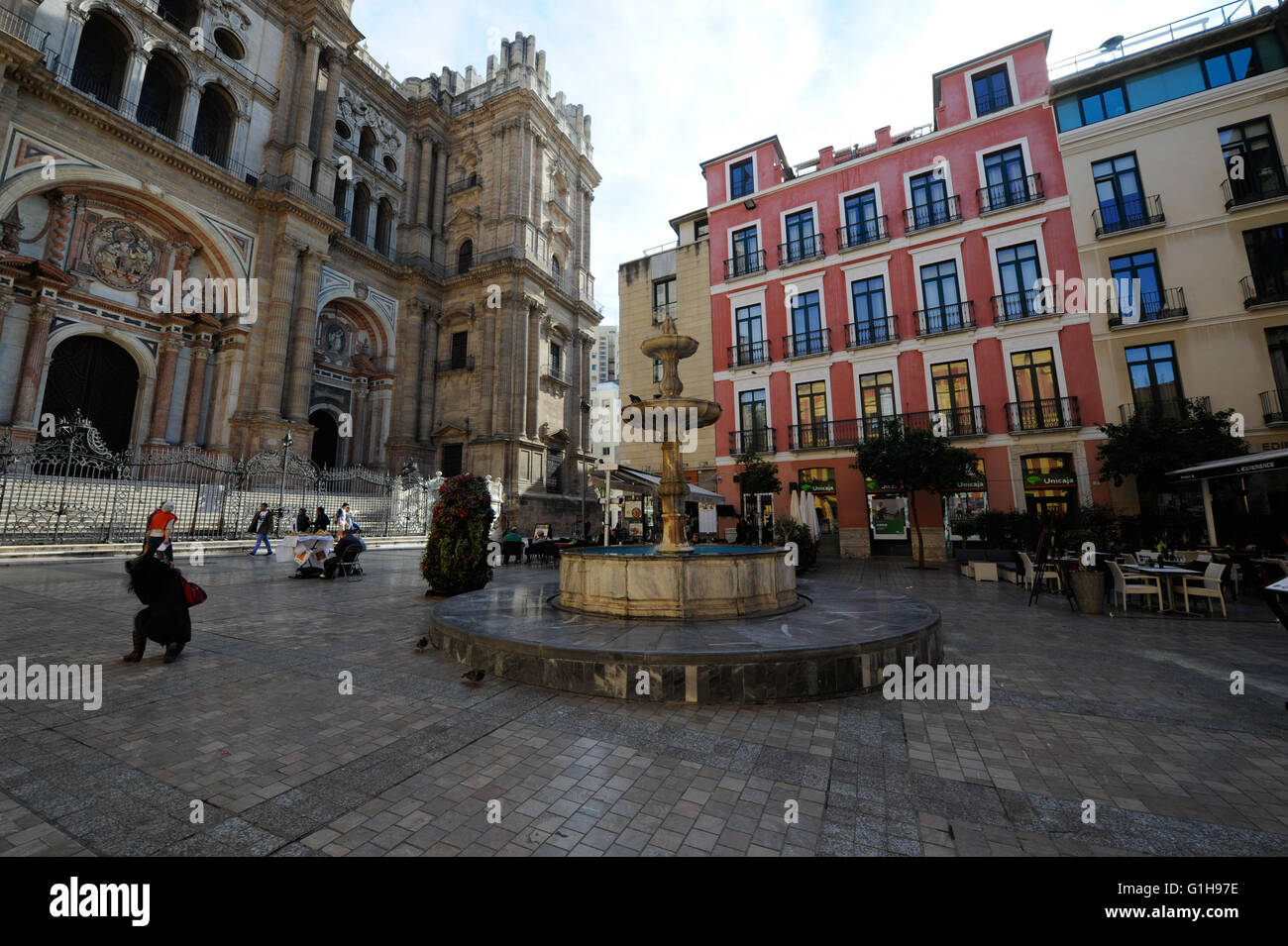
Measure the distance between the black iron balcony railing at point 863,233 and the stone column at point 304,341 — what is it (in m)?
23.1

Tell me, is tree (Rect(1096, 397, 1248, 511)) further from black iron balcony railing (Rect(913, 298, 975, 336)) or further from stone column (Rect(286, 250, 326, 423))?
stone column (Rect(286, 250, 326, 423))

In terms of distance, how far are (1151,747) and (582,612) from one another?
16.7 ft

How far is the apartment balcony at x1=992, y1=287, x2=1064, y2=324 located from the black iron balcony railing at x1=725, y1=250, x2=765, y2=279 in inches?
369

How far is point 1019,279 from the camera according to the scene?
61.1 ft

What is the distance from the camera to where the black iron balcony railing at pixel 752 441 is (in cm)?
2192

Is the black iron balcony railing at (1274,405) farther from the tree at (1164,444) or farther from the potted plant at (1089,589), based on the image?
the potted plant at (1089,589)

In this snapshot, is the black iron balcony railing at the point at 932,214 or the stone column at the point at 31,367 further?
the black iron balcony railing at the point at 932,214

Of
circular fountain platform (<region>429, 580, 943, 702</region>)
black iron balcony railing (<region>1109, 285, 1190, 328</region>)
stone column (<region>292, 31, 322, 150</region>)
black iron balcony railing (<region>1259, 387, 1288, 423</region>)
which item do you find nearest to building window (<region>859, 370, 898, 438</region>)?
black iron balcony railing (<region>1109, 285, 1190, 328</region>)

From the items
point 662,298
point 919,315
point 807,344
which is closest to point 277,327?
point 662,298

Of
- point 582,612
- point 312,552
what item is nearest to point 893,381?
point 582,612

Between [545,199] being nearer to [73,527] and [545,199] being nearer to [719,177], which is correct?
[719,177]

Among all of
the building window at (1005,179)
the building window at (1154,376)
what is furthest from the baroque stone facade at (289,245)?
the building window at (1154,376)

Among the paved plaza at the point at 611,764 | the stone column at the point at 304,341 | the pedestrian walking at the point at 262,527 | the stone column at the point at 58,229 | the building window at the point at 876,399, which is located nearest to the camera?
the paved plaza at the point at 611,764

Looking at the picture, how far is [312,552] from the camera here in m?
11.2
